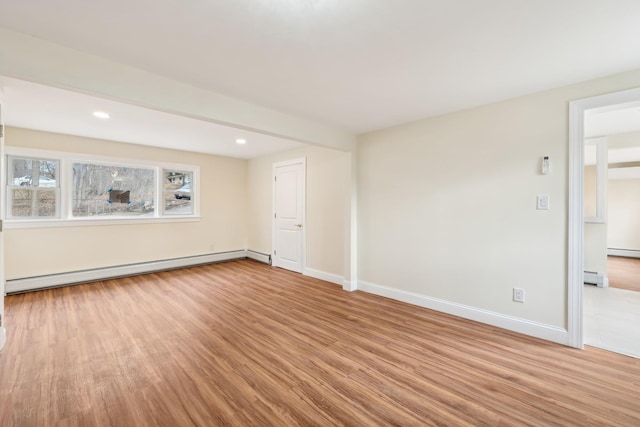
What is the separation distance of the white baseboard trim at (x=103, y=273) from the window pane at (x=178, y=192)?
3.37 feet

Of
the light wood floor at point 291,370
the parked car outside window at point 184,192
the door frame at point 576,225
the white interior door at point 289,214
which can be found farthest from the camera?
the parked car outside window at point 184,192

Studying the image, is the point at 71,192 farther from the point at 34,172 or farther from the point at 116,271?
the point at 116,271

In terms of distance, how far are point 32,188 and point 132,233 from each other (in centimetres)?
147

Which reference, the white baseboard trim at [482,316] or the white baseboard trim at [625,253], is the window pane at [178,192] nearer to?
the white baseboard trim at [482,316]

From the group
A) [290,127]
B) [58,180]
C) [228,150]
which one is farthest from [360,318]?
[58,180]

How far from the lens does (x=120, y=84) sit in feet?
6.79

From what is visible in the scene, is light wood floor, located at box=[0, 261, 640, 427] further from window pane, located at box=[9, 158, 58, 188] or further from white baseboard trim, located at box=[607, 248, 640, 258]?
white baseboard trim, located at box=[607, 248, 640, 258]

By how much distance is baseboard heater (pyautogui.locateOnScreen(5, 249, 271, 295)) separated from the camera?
12.7 feet

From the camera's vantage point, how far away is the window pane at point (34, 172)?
3.95 metres

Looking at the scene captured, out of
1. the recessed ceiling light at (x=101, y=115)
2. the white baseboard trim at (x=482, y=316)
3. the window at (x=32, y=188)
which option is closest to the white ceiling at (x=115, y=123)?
the recessed ceiling light at (x=101, y=115)

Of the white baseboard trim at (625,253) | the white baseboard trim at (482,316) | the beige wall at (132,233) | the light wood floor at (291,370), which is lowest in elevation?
the light wood floor at (291,370)

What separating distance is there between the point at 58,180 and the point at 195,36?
4.26 metres

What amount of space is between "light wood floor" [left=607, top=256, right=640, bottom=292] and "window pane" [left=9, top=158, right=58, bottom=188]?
29.8 feet

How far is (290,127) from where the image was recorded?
3.22 metres
